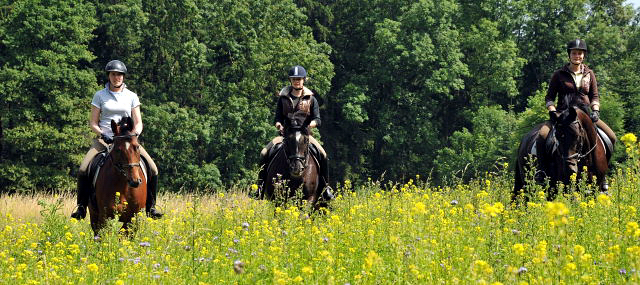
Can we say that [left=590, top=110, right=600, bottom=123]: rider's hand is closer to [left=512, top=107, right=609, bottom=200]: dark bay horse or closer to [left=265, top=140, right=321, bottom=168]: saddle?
[left=512, top=107, right=609, bottom=200]: dark bay horse

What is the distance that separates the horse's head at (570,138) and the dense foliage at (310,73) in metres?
28.6

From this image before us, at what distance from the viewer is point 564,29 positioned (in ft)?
176

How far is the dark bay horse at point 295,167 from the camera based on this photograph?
11.6 metres

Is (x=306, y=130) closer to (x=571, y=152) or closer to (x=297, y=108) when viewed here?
(x=297, y=108)

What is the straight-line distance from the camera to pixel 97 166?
34.6 ft

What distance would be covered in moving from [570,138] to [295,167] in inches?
156

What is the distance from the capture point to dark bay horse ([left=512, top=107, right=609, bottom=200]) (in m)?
11.2

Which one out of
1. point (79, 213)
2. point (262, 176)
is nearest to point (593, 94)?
point (262, 176)

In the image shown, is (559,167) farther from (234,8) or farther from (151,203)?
(234,8)

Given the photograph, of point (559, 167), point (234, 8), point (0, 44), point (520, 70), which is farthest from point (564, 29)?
point (559, 167)

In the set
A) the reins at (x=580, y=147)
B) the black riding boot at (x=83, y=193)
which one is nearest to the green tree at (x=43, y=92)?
the black riding boot at (x=83, y=193)

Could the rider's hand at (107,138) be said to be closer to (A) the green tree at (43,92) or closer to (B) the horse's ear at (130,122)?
(B) the horse's ear at (130,122)

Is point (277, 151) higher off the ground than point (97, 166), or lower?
higher

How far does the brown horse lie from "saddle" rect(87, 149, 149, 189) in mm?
202
